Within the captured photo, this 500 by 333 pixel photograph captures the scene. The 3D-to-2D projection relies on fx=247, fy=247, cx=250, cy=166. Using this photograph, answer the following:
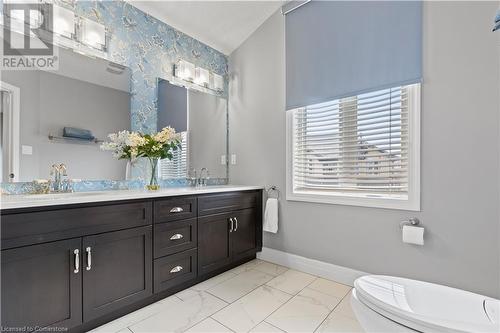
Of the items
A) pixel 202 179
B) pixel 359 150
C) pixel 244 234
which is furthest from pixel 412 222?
pixel 202 179

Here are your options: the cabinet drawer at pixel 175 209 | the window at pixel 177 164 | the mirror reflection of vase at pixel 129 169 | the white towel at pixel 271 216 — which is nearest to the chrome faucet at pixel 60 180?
the mirror reflection of vase at pixel 129 169

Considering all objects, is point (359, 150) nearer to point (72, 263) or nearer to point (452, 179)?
point (452, 179)

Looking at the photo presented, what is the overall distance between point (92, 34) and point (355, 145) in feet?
7.89

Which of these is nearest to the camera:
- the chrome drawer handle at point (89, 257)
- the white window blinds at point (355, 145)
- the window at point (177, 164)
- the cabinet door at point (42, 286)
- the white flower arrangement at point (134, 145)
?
the cabinet door at point (42, 286)

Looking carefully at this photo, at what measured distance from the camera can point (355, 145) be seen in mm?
2199

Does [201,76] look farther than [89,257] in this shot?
Yes

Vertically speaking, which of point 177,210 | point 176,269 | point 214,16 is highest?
point 214,16

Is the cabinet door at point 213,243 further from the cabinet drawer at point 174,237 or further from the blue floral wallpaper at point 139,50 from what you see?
the blue floral wallpaper at point 139,50

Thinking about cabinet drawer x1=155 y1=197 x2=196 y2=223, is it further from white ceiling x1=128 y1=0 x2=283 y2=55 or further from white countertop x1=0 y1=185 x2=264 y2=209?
white ceiling x1=128 y1=0 x2=283 y2=55

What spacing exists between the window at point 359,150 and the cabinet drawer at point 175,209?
106 centimetres

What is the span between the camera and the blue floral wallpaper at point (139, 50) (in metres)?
2.08

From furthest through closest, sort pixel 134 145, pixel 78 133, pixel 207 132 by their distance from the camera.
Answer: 1. pixel 207 132
2. pixel 134 145
3. pixel 78 133

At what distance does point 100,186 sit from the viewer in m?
2.07

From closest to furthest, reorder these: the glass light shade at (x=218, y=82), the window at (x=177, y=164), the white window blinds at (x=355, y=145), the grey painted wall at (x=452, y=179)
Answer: the grey painted wall at (x=452, y=179)
the white window blinds at (x=355, y=145)
the window at (x=177, y=164)
the glass light shade at (x=218, y=82)
